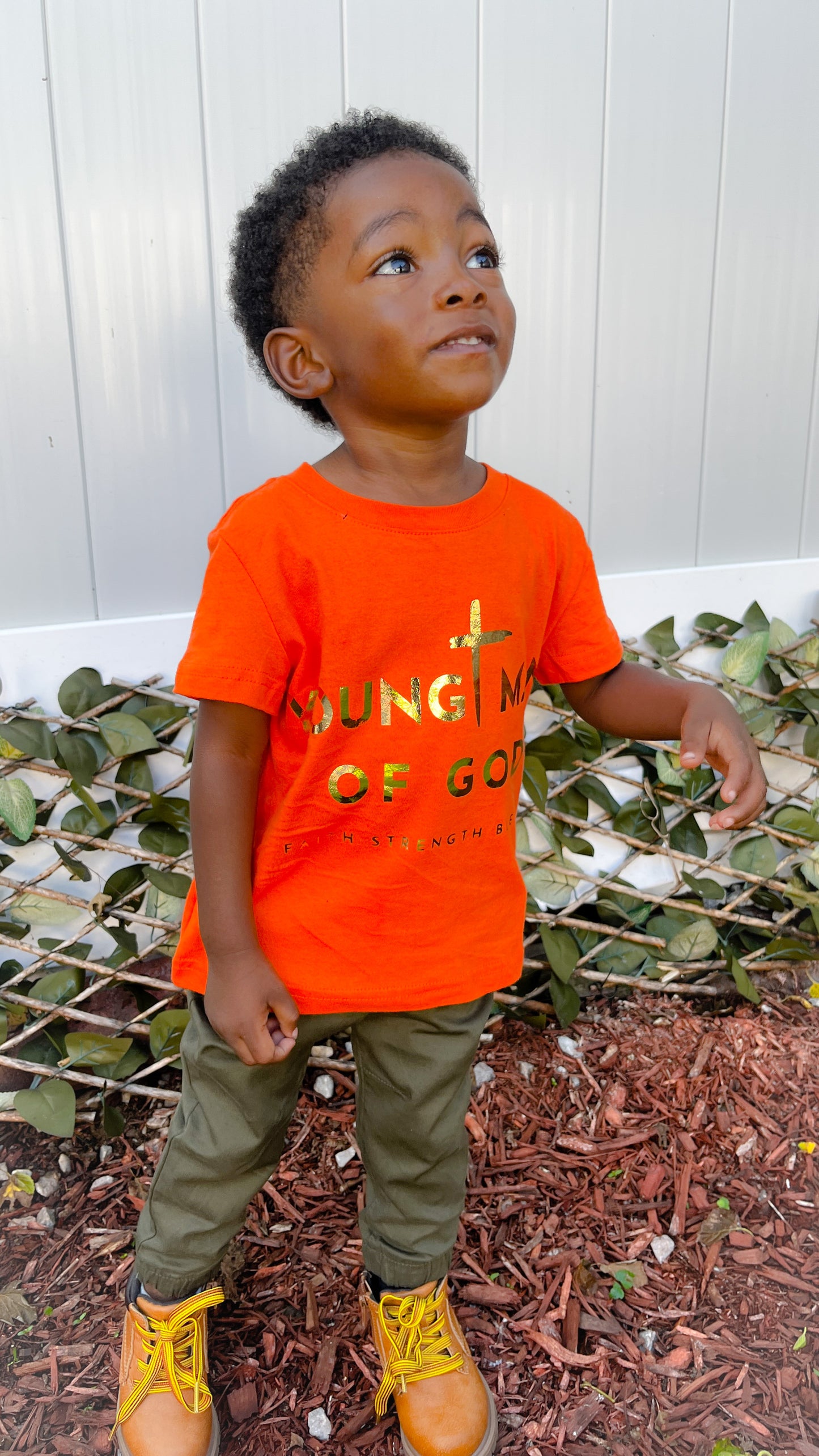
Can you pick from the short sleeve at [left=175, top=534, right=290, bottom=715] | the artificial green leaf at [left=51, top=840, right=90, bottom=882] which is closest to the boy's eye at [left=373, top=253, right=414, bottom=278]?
the short sleeve at [left=175, top=534, right=290, bottom=715]

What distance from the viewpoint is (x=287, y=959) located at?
3.36ft

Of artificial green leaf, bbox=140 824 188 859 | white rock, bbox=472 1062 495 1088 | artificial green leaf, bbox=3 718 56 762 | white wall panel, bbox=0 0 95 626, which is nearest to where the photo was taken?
white wall panel, bbox=0 0 95 626

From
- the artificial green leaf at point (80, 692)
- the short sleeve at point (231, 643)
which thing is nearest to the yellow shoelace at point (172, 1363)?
the short sleeve at point (231, 643)

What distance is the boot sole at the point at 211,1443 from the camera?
3.56 ft

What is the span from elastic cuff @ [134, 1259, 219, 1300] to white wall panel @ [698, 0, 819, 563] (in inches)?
57.3

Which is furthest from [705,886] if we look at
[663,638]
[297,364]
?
[297,364]

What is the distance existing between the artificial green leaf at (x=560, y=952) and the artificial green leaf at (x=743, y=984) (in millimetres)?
289

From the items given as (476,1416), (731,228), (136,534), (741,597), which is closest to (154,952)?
(136,534)

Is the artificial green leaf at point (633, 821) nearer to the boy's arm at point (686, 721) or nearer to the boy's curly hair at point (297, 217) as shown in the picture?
the boy's arm at point (686, 721)

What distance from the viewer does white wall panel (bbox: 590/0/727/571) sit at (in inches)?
66.1

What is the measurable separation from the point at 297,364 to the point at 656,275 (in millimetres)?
1037

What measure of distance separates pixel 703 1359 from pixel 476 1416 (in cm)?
30

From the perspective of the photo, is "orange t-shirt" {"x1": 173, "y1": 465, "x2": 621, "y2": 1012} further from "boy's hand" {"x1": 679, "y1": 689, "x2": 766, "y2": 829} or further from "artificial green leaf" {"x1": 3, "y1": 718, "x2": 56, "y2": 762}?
"artificial green leaf" {"x1": 3, "y1": 718, "x2": 56, "y2": 762}

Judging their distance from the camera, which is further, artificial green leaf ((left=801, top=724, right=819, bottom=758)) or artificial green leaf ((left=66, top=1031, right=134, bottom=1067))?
artificial green leaf ((left=801, top=724, right=819, bottom=758))
